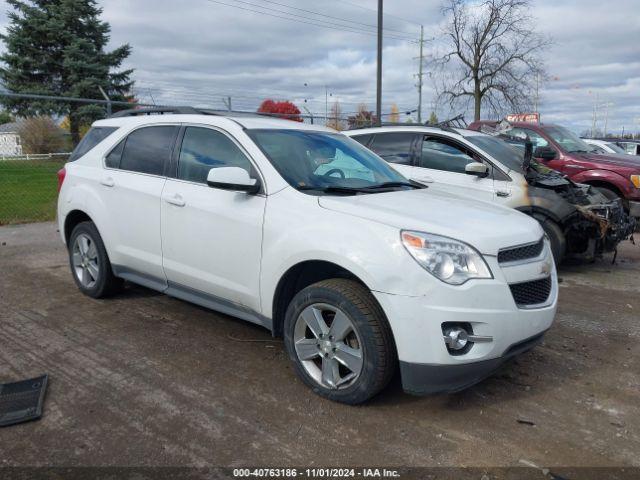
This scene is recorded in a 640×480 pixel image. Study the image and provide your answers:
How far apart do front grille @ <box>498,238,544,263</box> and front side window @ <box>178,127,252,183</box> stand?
183cm

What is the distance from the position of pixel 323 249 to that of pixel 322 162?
1.08 metres

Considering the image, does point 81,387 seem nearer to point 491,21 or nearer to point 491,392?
point 491,392

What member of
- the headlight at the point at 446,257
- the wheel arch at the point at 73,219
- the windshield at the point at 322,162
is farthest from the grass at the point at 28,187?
the headlight at the point at 446,257

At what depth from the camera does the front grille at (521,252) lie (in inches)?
125

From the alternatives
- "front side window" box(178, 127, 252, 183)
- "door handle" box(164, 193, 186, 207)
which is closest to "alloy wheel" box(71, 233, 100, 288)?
"door handle" box(164, 193, 186, 207)

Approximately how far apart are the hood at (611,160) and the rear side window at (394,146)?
3.77m

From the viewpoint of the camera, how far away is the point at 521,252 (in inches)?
131

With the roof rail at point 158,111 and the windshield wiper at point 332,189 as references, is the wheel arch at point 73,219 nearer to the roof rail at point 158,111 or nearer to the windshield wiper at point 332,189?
the roof rail at point 158,111

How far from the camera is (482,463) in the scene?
2.81m

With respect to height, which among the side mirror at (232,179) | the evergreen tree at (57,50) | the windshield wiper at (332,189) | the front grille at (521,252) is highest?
the evergreen tree at (57,50)

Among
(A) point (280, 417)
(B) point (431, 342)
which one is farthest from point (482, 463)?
(A) point (280, 417)

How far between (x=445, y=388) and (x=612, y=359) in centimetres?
191

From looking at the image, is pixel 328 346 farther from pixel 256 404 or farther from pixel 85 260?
pixel 85 260

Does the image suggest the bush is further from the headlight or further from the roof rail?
the headlight
